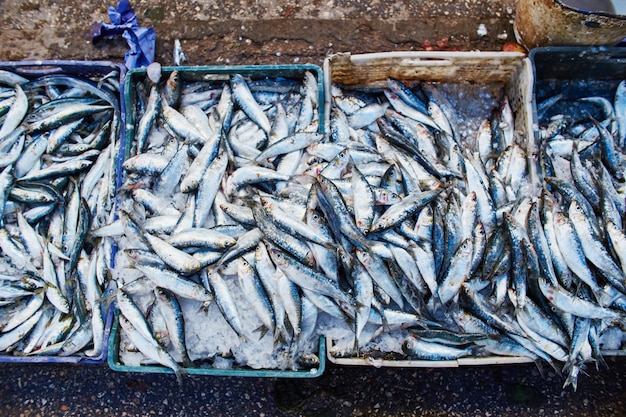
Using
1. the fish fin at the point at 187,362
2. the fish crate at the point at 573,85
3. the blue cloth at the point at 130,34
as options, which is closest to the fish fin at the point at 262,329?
the fish fin at the point at 187,362

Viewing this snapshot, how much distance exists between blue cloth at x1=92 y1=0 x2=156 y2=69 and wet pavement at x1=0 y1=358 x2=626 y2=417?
8.50ft

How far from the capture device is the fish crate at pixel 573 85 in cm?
353

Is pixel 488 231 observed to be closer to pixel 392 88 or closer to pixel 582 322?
pixel 582 322

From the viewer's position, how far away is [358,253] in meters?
2.86

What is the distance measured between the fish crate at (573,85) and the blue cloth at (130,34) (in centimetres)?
314

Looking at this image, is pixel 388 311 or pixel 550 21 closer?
pixel 388 311

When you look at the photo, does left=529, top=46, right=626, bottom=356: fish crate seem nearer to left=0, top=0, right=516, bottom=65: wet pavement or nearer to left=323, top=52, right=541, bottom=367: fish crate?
left=323, top=52, right=541, bottom=367: fish crate

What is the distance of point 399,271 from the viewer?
2.95 meters

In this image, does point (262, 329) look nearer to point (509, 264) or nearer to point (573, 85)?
point (509, 264)

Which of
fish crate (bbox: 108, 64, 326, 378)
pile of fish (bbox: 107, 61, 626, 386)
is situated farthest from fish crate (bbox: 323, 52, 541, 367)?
fish crate (bbox: 108, 64, 326, 378)

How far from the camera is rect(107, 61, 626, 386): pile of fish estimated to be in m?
2.89

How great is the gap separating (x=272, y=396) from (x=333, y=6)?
3.45 m

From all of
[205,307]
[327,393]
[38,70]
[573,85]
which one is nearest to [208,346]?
[205,307]

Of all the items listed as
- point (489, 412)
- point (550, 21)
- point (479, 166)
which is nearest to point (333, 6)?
point (550, 21)
